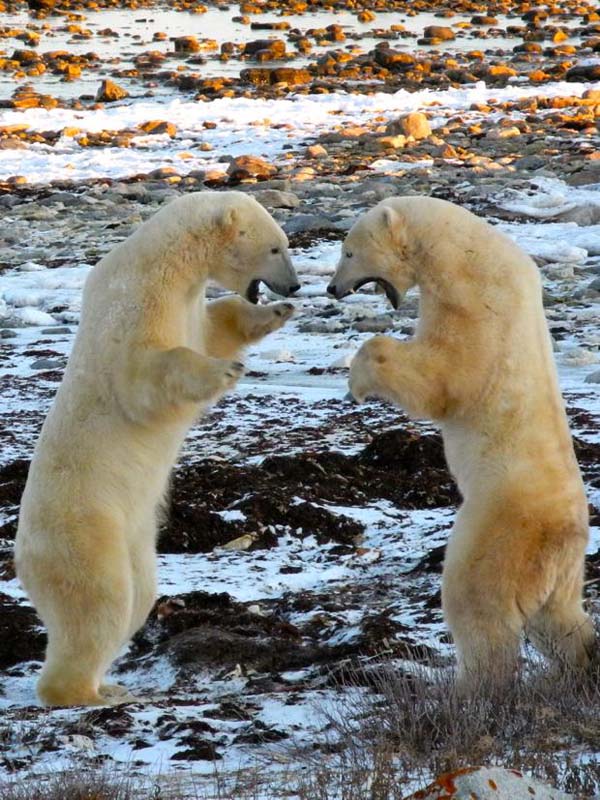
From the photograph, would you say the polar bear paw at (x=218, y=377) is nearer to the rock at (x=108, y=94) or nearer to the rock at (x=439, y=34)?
the rock at (x=108, y=94)

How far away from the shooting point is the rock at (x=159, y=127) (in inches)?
792

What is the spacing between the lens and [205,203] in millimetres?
4949

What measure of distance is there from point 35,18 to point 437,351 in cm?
3926

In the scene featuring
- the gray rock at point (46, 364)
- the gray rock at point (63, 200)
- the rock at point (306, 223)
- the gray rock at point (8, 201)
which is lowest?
the gray rock at point (8, 201)

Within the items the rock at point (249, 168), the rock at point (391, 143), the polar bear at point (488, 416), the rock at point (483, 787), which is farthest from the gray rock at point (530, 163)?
the rock at point (483, 787)

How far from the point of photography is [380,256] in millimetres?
4676

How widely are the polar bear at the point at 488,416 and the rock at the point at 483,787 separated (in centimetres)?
97

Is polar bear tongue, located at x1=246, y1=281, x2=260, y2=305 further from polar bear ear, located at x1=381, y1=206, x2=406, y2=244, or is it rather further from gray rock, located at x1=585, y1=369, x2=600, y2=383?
gray rock, located at x1=585, y1=369, x2=600, y2=383

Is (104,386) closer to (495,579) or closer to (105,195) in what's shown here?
(495,579)

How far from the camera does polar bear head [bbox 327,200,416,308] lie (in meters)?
4.63

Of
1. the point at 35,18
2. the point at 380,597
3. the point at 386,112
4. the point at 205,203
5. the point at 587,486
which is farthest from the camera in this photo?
the point at 35,18

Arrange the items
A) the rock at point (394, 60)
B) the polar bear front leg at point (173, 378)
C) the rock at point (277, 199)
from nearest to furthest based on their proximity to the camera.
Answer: the polar bear front leg at point (173, 378) → the rock at point (277, 199) → the rock at point (394, 60)

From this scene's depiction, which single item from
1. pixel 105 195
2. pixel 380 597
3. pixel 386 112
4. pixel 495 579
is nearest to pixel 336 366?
pixel 380 597

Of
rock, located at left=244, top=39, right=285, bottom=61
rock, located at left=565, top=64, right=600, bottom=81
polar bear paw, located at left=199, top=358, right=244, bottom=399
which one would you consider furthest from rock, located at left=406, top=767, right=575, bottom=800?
rock, located at left=244, top=39, right=285, bottom=61
